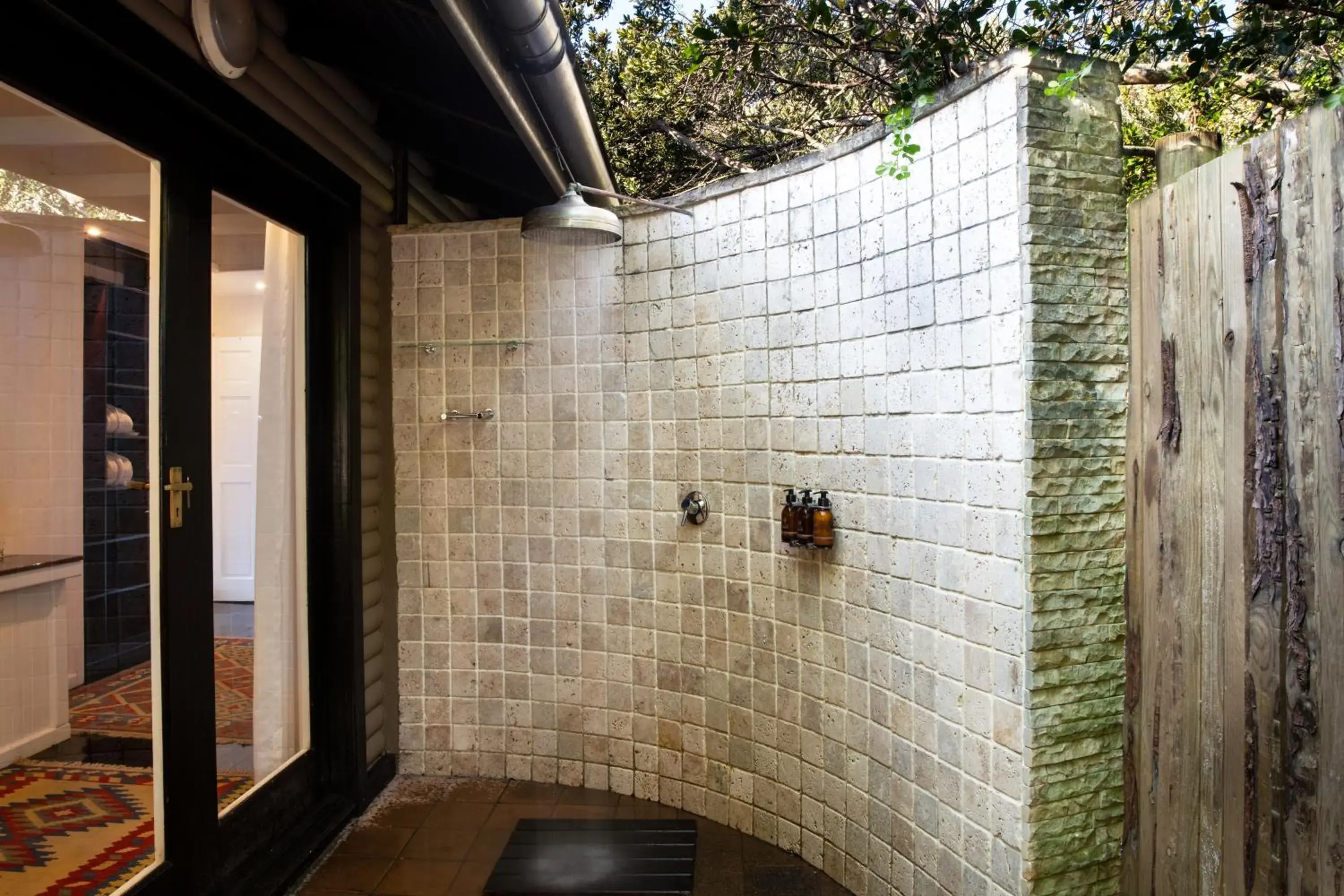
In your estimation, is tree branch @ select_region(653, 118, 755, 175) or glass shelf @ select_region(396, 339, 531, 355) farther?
tree branch @ select_region(653, 118, 755, 175)

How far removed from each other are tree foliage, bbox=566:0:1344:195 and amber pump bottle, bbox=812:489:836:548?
925 mm

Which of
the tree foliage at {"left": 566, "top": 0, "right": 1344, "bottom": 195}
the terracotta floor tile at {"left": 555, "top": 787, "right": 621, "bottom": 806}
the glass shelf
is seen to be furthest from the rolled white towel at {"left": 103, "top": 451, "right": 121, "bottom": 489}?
the tree foliage at {"left": 566, "top": 0, "right": 1344, "bottom": 195}

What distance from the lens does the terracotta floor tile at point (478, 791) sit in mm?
3029

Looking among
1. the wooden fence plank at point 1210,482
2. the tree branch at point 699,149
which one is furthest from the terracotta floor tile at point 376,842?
the tree branch at point 699,149

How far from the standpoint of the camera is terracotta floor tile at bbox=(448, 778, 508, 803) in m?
3.03

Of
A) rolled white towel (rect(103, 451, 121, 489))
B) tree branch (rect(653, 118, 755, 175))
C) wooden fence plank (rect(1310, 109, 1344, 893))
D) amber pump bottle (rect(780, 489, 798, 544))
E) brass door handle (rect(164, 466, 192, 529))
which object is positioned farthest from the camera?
tree branch (rect(653, 118, 755, 175))

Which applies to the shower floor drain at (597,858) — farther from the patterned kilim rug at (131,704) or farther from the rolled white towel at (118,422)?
the rolled white towel at (118,422)

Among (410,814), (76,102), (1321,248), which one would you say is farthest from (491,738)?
(1321,248)

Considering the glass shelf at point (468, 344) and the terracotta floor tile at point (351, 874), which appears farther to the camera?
the glass shelf at point (468, 344)

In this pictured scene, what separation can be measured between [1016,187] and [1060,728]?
1.15m

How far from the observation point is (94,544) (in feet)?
6.11

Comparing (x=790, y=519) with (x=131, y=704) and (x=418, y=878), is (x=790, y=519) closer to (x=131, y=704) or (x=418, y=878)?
(x=418, y=878)

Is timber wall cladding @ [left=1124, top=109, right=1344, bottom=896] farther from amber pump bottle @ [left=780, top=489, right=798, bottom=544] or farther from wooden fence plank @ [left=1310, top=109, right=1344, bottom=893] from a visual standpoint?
amber pump bottle @ [left=780, top=489, right=798, bottom=544]

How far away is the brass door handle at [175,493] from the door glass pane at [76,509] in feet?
0.16
